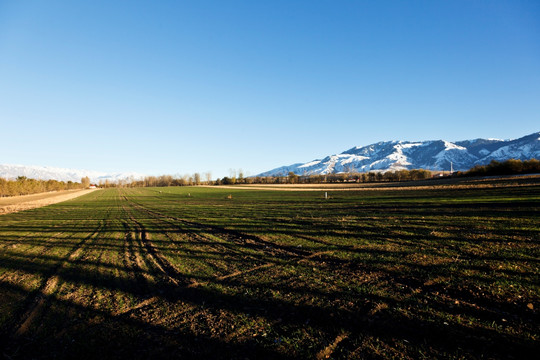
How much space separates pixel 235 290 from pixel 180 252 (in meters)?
5.78

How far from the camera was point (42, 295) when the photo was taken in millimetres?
8094

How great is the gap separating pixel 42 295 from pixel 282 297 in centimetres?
788

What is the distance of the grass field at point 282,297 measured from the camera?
5.30 metres

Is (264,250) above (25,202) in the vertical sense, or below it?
below

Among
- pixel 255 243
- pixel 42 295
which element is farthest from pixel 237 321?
pixel 255 243

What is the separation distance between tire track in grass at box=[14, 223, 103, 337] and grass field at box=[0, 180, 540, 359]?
5cm

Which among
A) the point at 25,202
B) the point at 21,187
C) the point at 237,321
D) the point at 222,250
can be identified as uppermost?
the point at 21,187

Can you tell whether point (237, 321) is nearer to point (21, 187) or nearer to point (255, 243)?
point (255, 243)

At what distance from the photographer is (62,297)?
7.91 metres

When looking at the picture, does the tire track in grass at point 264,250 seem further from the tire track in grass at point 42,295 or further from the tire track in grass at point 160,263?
the tire track in grass at point 42,295

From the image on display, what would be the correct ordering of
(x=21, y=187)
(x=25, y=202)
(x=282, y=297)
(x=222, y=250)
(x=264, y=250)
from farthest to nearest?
(x=21, y=187), (x=25, y=202), (x=222, y=250), (x=264, y=250), (x=282, y=297)

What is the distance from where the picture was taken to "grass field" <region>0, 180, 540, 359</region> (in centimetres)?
530

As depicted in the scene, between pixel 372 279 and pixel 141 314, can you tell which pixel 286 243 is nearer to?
pixel 372 279

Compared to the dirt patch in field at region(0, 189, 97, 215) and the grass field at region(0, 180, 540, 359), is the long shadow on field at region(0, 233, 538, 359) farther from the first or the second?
the dirt patch in field at region(0, 189, 97, 215)
